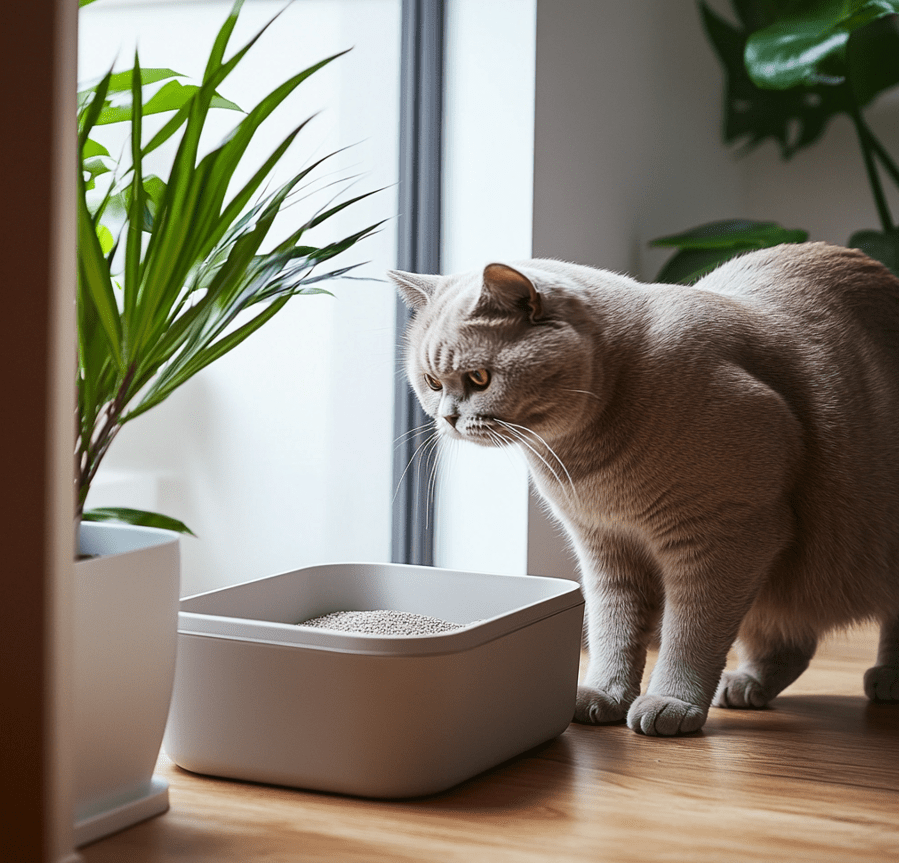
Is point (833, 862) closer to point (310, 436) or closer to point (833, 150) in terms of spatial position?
point (310, 436)

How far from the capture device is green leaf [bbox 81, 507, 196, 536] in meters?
0.96

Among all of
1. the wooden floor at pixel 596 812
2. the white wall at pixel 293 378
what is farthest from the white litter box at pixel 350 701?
the white wall at pixel 293 378

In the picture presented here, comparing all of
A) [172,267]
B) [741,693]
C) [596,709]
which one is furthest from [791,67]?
[172,267]

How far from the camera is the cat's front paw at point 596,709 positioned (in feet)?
4.07

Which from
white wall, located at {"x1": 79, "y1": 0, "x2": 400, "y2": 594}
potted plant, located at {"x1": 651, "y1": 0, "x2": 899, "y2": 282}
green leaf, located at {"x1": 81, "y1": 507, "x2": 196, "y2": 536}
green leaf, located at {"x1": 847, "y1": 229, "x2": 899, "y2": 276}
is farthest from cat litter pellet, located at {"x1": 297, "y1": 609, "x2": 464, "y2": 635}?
green leaf, located at {"x1": 847, "y1": 229, "x2": 899, "y2": 276}

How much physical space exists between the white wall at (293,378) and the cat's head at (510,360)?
64 centimetres

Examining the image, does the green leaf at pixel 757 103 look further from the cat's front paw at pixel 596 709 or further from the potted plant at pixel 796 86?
the cat's front paw at pixel 596 709

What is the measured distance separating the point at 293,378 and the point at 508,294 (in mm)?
810

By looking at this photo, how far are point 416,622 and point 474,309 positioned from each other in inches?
13.7

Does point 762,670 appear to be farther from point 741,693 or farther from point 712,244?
point 712,244

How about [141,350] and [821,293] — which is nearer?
[141,350]

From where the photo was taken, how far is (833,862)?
2.82 feet

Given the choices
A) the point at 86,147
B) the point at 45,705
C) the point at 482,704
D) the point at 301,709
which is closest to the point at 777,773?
the point at 482,704

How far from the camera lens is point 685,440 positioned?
45.5 inches
